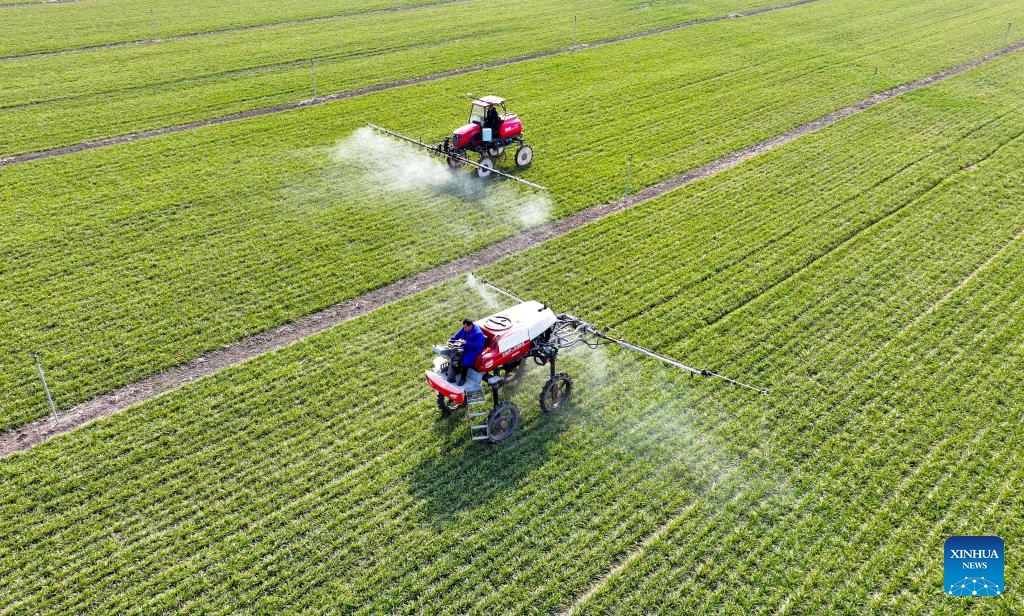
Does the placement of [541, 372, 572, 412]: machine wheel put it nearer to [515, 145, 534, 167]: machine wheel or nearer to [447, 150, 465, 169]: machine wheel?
[447, 150, 465, 169]: machine wheel

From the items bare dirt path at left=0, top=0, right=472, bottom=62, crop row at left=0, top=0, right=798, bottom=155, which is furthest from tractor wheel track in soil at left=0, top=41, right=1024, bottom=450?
bare dirt path at left=0, top=0, right=472, bottom=62

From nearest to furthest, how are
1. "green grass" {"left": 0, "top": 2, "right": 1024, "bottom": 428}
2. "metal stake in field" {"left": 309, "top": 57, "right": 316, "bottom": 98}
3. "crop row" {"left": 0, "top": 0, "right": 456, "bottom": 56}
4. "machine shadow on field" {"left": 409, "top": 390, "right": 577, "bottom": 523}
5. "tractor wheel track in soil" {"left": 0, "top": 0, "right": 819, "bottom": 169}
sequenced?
"machine shadow on field" {"left": 409, "top": 390, "right": 577, "bottom": 523}
"green grass" {"left": 0, "top": 2, "right": 1024, "bottom": 428}
"tractor wheel track in soil" {"left": 0, "top": 0, "right": 819, "bottom": 169}
"metal stake in field" {"left": 309, "top": 57, "right": 316, "bottom": 98}
"crop row" {"left": 0, "top": 0, "right": 456, "bottom": 56}

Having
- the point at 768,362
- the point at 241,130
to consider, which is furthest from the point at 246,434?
the point at 241,130

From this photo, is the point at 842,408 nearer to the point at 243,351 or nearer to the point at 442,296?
the point at 442,296

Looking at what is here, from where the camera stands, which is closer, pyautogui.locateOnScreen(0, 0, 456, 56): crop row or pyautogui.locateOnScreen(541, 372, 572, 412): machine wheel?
pyautogui.locateOnScreen(541, 372, 572, 412): machine wheel

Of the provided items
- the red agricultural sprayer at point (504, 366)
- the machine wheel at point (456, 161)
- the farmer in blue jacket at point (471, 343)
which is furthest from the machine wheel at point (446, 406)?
the machine wheel at point (456, 161)

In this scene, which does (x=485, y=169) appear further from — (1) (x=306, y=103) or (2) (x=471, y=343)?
(2) (x=471, y=343)

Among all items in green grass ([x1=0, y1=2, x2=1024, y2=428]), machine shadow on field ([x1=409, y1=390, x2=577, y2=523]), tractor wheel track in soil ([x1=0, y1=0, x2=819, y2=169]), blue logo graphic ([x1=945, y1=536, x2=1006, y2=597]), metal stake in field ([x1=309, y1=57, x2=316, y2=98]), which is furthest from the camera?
metal stake in field ([x1=309, y1=57, x2=316, y2=98])

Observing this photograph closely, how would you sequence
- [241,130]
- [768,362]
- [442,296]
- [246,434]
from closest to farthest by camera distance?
[246,434], [768,362], [442,296], [241,130]
